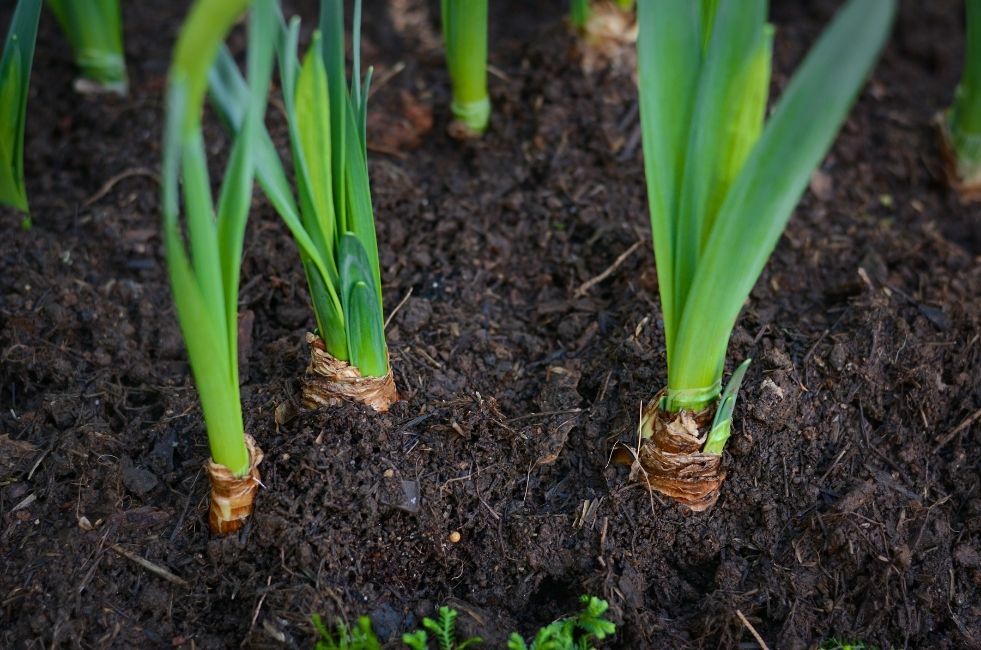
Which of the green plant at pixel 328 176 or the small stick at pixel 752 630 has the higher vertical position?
the green plant at pixel 328 176

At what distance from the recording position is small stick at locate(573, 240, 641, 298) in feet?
5.56

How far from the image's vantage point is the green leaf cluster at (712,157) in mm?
942

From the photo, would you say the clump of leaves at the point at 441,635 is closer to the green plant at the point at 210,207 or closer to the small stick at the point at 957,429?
the green plant at the point at 210,207

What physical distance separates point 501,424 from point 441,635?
0.34m

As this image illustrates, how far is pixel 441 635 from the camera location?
125 centimetres

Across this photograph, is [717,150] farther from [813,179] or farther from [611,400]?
[813,179]

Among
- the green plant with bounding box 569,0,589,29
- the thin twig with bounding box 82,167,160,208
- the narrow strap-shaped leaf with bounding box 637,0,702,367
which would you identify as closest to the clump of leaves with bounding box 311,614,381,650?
the narrow strap-shaped leaf with bounding box 637,0,702,367

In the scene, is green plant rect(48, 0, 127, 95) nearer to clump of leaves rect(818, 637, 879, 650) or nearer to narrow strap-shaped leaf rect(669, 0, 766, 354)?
narrow strap-shaped leaf rect(669, 0, 766, 354)

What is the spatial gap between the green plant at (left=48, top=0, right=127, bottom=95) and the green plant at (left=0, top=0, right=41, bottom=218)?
1.32ft

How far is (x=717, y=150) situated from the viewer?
43.5 inches

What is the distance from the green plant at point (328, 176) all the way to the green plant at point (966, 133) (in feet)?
4.44

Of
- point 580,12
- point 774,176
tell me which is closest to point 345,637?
point 774,176

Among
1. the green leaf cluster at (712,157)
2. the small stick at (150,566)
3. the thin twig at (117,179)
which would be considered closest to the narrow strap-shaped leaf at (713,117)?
the green leaf cluster at (712,157)

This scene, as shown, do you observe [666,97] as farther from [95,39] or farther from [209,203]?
[95,39]
